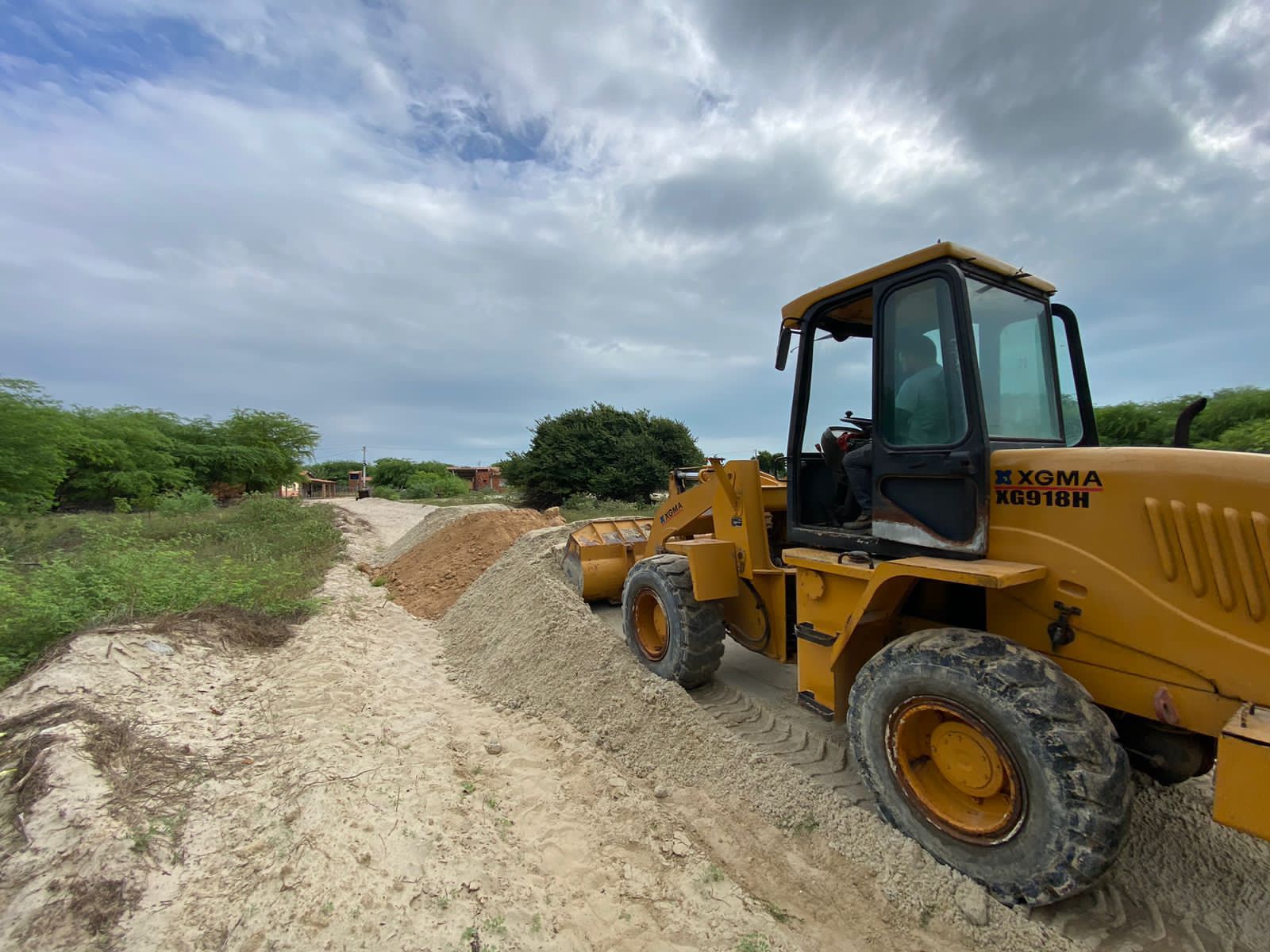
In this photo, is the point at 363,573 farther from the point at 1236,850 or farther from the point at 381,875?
the point at 1236,850

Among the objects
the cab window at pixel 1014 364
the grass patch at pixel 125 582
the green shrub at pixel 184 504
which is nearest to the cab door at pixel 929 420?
the cab window at pixel 1014 364

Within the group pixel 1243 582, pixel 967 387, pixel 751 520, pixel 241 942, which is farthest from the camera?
pixel 751 520

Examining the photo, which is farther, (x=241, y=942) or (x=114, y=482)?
(x=114, y=482)

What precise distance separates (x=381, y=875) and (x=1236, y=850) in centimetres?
403

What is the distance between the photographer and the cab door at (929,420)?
2.89 m

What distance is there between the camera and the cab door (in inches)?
114

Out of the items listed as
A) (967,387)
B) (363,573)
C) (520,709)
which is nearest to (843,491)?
(967,387)

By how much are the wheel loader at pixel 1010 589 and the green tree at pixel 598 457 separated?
20057mm

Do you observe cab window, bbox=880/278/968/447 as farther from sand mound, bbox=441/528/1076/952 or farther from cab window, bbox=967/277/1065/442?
sand mound, bbox=441/528/1076/952

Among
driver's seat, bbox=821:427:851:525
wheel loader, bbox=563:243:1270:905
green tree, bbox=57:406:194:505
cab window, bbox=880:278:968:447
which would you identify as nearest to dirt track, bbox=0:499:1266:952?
wheel loader, bbox=563:243:1270:905

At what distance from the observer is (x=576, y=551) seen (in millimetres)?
7328

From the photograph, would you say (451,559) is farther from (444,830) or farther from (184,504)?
(184,504)

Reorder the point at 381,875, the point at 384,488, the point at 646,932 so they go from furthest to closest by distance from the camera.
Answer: the point at 384,488 → the point at 381,875 → the point at 646,932

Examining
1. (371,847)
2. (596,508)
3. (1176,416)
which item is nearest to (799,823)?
(371,847)
